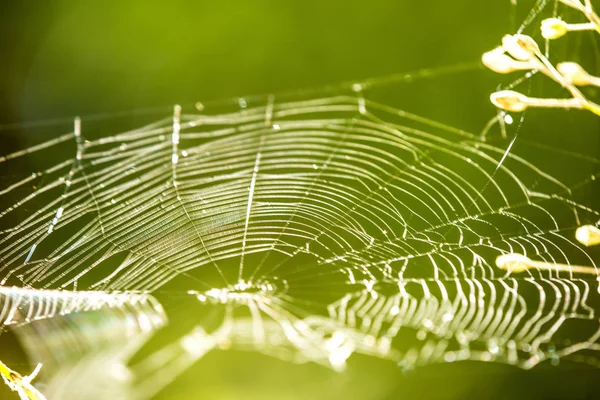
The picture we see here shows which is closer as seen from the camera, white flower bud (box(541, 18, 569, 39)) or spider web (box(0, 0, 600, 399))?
white flower bud (box(541, 18, 569, 39))

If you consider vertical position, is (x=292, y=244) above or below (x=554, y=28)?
below

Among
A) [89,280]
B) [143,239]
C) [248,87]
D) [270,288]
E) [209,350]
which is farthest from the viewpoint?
[209,350]

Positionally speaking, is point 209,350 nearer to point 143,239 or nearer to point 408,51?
point 143,239

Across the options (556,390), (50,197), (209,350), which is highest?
(50,197)

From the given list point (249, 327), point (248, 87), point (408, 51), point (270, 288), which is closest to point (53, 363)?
point (249, 327)

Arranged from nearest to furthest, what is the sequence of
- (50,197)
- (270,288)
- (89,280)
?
(50,197) → (89,280) → (270,288)

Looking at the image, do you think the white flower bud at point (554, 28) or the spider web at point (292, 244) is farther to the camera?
the spider web at point (292, 244)

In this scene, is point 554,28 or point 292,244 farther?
point 292,244

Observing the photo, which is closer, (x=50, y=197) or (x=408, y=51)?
(x=50, y=197)
